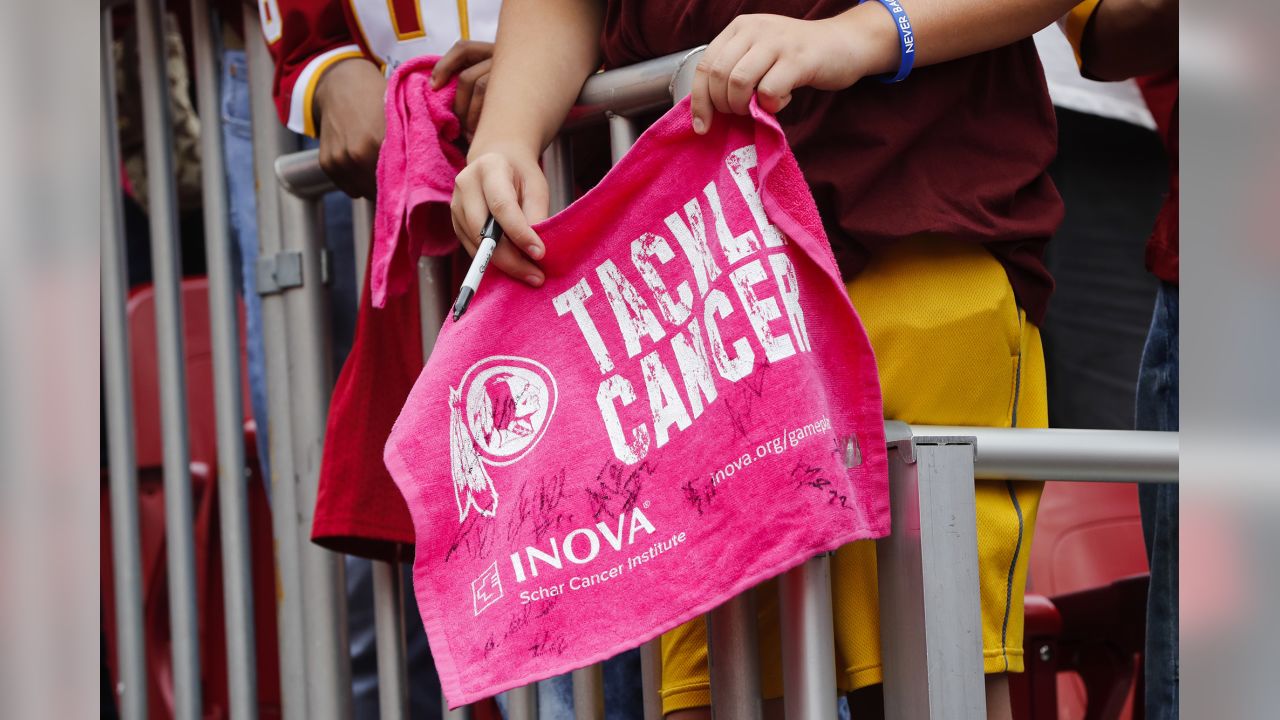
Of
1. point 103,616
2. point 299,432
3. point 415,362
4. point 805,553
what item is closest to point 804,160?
point 805,553

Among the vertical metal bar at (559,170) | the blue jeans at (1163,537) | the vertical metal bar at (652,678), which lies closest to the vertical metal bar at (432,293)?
the vertical metal bar at (559,170)

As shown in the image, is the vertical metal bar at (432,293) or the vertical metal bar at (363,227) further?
the vertical metal bar at (363,227)

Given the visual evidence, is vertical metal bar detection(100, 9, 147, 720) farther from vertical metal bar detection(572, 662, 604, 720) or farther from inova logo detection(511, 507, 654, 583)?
inova logo detection(511, 507, 654, 583)

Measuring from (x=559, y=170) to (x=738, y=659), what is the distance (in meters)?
0.48

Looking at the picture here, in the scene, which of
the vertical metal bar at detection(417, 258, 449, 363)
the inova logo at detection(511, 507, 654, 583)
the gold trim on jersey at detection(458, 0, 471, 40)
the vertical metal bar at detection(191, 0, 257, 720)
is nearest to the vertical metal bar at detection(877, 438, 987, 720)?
the inova logo at detection(511, 507, 654, 583)

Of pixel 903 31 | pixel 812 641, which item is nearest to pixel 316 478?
pixel 812 641

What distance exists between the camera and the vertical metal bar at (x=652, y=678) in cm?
108

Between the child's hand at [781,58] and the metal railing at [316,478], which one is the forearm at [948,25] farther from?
the metal railing at [316,478]

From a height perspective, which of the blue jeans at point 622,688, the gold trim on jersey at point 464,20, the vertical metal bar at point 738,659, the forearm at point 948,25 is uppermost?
the gold trim on jersey at point 464,20

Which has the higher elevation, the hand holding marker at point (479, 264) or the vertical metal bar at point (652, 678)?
the hand holding marker at point (479, 264)

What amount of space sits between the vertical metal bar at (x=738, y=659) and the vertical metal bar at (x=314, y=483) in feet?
1.91

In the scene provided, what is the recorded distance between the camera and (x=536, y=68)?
1148 millimetres

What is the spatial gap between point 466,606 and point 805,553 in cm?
24
